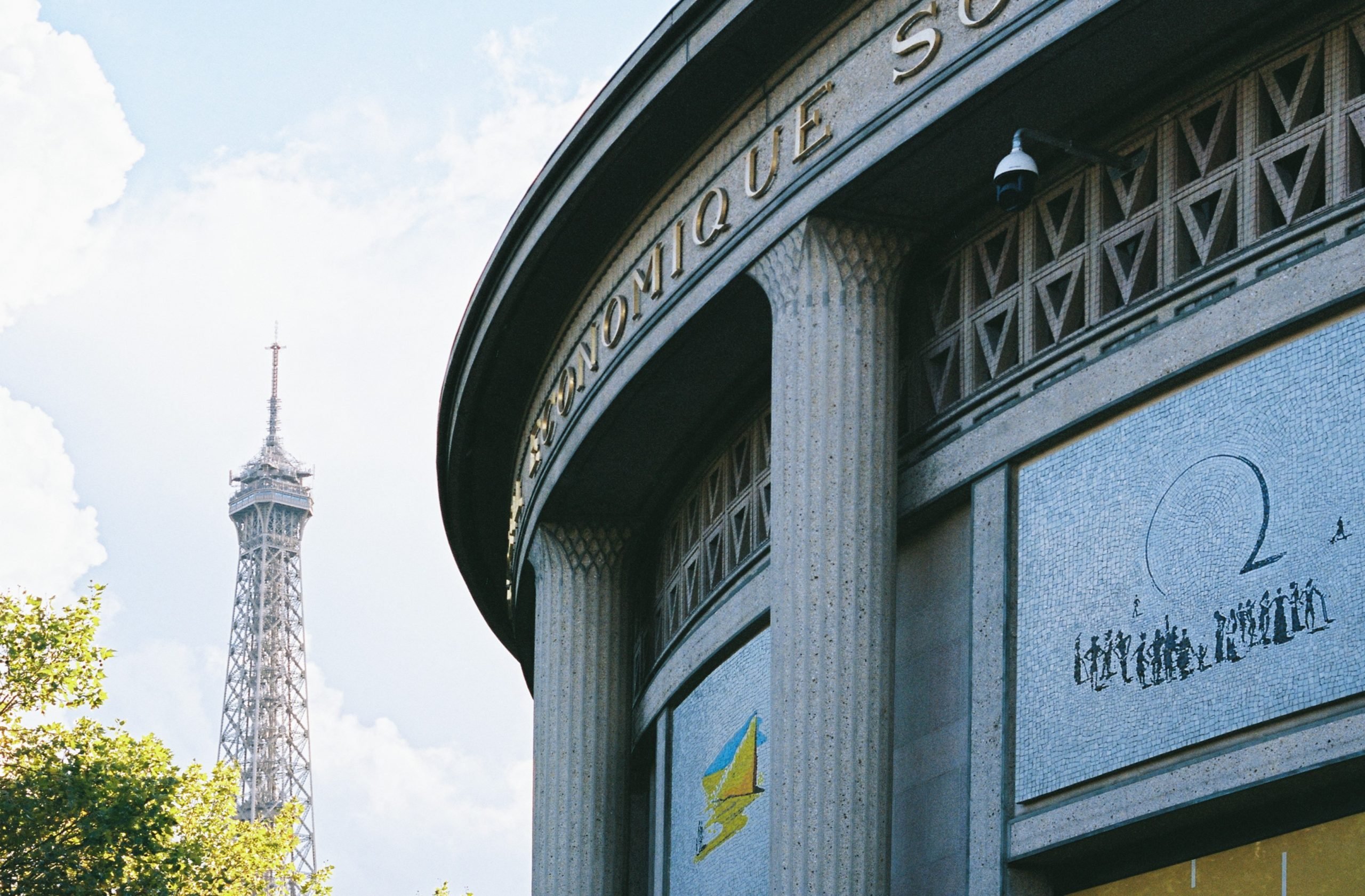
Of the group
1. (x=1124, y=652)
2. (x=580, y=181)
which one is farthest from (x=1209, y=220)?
(x=580, y=181)

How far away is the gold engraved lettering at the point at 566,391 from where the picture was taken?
25.9 m

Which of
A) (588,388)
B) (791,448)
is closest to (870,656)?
(791,448)

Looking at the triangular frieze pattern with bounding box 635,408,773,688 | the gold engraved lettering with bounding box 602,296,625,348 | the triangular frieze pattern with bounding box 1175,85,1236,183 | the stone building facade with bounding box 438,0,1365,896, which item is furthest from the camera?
the gold engraved lettering with bounding box 602,296,625,348

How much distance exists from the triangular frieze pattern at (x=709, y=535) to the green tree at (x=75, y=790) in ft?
42.7

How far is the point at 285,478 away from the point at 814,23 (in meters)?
139

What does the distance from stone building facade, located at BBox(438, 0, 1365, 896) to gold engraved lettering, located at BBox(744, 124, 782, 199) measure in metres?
0.06

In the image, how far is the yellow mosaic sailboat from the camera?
865 inches

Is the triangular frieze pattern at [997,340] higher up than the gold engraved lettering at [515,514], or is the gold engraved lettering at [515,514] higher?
the gold engraved lettering at [515,514]

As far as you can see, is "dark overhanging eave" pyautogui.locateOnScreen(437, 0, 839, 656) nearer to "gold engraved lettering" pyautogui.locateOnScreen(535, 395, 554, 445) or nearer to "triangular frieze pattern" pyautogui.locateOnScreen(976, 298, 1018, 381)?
"gold engraved lettering" pyautogui.locateOnScreen(535, 395, 554, 445)

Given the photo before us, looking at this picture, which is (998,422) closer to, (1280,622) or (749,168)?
(1280,622)

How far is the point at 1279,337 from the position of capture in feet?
51.8

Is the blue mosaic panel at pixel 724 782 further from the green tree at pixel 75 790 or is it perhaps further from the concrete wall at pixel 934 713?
the green tree at pixel 75 790

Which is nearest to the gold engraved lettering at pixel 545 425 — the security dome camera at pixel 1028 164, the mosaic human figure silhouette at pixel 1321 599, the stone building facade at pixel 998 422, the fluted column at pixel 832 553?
the stone building facade at pixel 998 422

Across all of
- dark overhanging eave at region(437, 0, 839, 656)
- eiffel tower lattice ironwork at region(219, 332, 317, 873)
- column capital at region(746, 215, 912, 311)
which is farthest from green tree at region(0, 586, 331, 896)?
eiffel tower lattice ironwork at region(219, 332, 317, 873)
